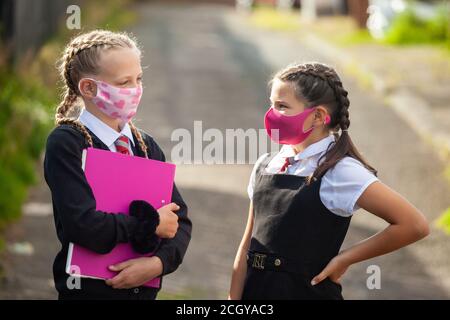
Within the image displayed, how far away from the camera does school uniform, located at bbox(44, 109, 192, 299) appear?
3.22 m

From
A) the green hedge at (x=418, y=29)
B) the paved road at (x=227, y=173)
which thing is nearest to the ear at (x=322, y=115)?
the paved road at (x=227, y=173)

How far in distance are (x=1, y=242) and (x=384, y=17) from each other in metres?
12.3

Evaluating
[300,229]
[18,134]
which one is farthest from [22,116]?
[300,229]

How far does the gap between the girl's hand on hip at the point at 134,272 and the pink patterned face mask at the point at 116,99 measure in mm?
501

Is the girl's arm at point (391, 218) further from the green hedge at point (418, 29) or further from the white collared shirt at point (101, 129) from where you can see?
the green hedge at point (418, 29)

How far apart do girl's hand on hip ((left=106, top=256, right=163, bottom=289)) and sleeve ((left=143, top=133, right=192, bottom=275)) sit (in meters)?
0.05

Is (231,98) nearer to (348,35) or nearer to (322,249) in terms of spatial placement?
(348,35)

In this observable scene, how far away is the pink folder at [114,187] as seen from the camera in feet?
10.8

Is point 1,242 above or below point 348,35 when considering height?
below

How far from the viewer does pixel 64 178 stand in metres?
3.24

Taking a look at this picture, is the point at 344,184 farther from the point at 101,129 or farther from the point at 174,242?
the point at 101,129

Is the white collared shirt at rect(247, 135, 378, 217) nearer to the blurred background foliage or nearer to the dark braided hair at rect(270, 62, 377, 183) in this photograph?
the dark braided hair at rect(270, 62, 377, 183)

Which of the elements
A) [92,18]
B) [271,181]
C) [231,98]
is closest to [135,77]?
[271,181]

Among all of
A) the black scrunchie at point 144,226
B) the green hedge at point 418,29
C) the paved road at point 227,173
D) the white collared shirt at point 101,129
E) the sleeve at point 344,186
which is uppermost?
the green hedge at point 418,29
